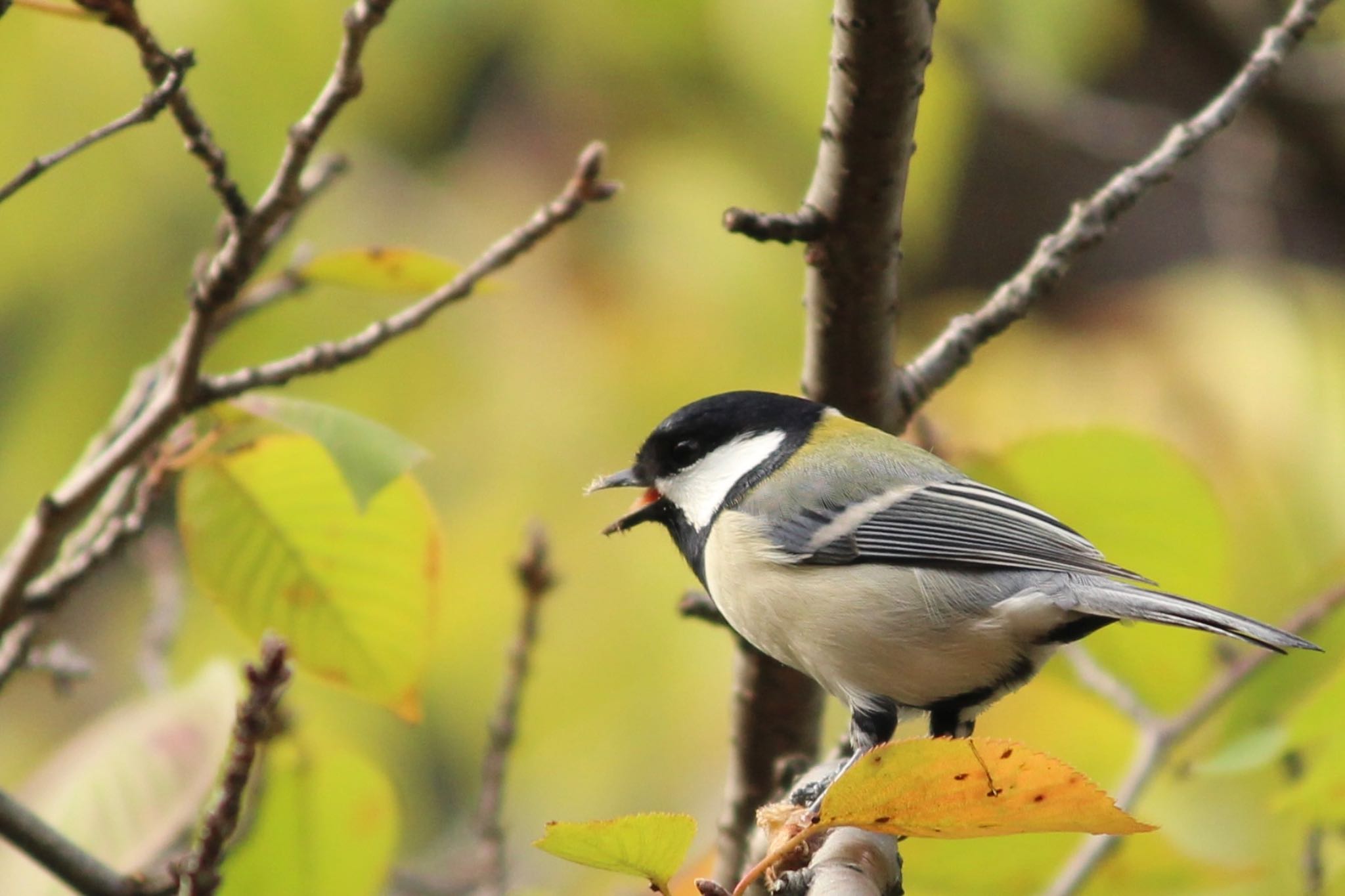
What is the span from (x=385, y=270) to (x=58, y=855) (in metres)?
0.67

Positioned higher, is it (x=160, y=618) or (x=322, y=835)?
(x=322, y=835)

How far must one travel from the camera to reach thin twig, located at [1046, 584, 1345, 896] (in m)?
1.65

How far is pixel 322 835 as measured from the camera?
63.2 inches

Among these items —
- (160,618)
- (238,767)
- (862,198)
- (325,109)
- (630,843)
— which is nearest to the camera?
(630,843)

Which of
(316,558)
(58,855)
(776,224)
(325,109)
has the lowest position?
(58,855)

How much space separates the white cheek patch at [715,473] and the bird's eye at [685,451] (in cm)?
1

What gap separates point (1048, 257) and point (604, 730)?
144cm

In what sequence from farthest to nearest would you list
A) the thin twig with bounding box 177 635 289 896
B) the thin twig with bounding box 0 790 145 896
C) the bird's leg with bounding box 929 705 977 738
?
the bird's leg with bounding box 929 705 977 738
the thin twig with bounding box 0 790 145 896
the thin twig with bounding box 177 635 289 896

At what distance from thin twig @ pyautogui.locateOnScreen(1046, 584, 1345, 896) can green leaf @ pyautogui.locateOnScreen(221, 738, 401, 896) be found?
0.82 metres

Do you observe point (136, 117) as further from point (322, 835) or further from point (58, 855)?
point (322, 835)

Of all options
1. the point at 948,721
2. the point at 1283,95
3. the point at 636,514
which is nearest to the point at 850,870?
the point at 948,721

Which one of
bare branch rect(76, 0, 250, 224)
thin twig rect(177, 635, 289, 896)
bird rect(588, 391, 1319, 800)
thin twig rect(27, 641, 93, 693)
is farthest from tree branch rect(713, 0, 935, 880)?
thin twig rect(27, 641, 93, 693)

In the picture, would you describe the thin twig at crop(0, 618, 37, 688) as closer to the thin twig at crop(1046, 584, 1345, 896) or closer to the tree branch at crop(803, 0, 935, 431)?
the tree branch at crop(803, 0, 935, 431)

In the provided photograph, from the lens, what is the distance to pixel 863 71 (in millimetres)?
1197
